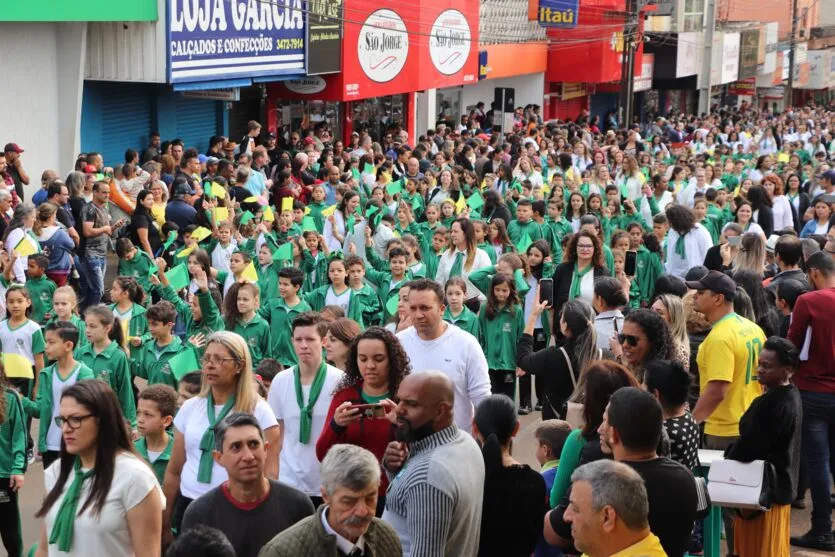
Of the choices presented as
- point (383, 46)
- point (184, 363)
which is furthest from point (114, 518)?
point (383, 46)

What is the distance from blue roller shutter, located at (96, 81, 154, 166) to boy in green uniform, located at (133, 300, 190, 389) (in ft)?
36.1

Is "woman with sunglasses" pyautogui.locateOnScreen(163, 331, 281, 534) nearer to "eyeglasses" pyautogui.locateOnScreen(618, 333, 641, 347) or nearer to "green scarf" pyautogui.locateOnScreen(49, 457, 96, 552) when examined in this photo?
"green scarf" pyautogui.locateOnScreen(49, 457, 96, 552)

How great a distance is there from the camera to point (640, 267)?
12.6m

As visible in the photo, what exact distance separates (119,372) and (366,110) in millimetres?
20692

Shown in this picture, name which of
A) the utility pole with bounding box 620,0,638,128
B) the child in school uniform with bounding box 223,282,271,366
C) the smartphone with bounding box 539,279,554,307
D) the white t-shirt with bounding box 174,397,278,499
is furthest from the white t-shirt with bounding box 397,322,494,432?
the utility pole with bounding box 620,0,638,128

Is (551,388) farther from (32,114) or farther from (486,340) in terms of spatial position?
(32,114)

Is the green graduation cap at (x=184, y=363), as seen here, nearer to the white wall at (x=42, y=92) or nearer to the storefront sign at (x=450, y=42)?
the white wall at (x=42, y=92)

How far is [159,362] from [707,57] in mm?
38583

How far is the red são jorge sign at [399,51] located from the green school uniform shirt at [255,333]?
1513cm

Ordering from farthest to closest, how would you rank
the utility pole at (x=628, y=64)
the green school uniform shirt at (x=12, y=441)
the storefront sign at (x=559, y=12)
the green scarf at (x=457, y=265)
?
1. the storefront sign at (x=559, y=12)
2. the utility pole at (x=628, y=64)
3. the green scarf at (x=457, y=265)
4. the green school uniform shirt at (x=12, y=441)

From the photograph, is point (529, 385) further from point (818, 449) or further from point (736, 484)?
point (736, 484)

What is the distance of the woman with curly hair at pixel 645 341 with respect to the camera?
686cm

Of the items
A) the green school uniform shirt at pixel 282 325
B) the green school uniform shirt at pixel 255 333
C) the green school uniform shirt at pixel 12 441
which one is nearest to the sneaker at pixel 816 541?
the green school uniform shirt at pixel 282 325

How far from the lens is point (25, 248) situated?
36.5 ft
